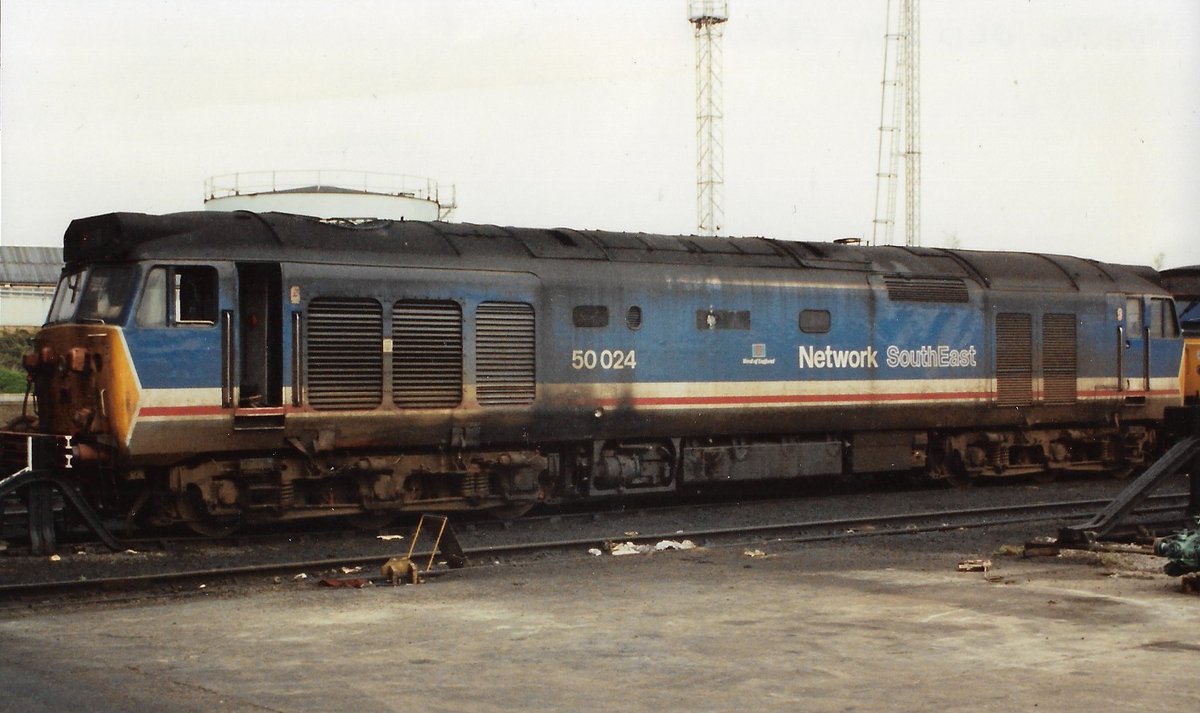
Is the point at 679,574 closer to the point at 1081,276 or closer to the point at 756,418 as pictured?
the point at 756,418

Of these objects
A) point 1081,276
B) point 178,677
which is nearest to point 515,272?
point 178,677

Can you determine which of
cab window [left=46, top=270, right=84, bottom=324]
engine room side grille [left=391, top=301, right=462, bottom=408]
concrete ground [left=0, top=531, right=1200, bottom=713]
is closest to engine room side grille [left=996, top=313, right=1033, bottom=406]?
concrete ground [left=0, top=531, right=1200, bottom=713]

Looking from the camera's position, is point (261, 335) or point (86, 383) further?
point (261, 335)

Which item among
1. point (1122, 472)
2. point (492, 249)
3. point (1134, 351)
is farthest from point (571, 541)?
point (1134, 351)

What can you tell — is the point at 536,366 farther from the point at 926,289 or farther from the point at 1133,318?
the point at 1133,318

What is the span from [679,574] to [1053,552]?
441 cm

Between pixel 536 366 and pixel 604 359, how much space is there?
1.23 m

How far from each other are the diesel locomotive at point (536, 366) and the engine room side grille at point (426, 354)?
3cm

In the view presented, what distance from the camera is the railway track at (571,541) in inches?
522

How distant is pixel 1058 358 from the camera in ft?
79.8

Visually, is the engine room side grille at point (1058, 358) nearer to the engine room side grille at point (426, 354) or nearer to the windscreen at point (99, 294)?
the engine room side grille at point (426, 354)

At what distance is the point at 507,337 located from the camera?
60.8ft

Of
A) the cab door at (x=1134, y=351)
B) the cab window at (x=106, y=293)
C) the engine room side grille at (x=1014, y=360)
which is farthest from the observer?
the cab door at (x=1134, y=351)

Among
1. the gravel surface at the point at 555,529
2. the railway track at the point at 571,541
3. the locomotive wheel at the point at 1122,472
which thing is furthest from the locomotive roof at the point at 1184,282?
the railway track at the point at 571,541
